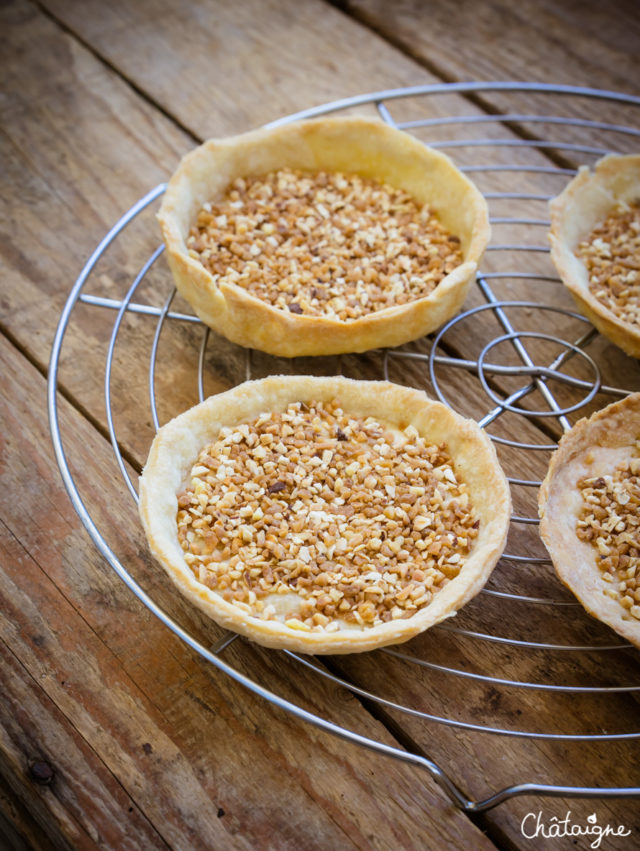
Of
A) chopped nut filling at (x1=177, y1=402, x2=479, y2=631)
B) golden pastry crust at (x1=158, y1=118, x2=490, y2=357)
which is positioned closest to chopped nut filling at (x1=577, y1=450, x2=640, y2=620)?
chopped nut filling at (x1=177, y1=402, x2=479, y2=631)

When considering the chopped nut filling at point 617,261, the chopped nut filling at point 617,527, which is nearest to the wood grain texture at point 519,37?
the chopped nut filling at point 617,261

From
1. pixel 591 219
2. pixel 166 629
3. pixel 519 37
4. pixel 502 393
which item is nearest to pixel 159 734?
pixel 166 629

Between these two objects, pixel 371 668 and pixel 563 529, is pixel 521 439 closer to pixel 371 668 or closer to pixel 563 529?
pixel 563 529

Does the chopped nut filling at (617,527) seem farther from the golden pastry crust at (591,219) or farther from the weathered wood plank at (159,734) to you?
the weathered wood plank at (159,734)

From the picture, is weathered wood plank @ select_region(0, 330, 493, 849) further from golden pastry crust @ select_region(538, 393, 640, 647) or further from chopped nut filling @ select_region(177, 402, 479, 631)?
golden pastry crust @ select_region(538, 393, 640, 647)

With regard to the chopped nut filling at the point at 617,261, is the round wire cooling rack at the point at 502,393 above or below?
below

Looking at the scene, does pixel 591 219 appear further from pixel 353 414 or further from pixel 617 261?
pixel 353 414
